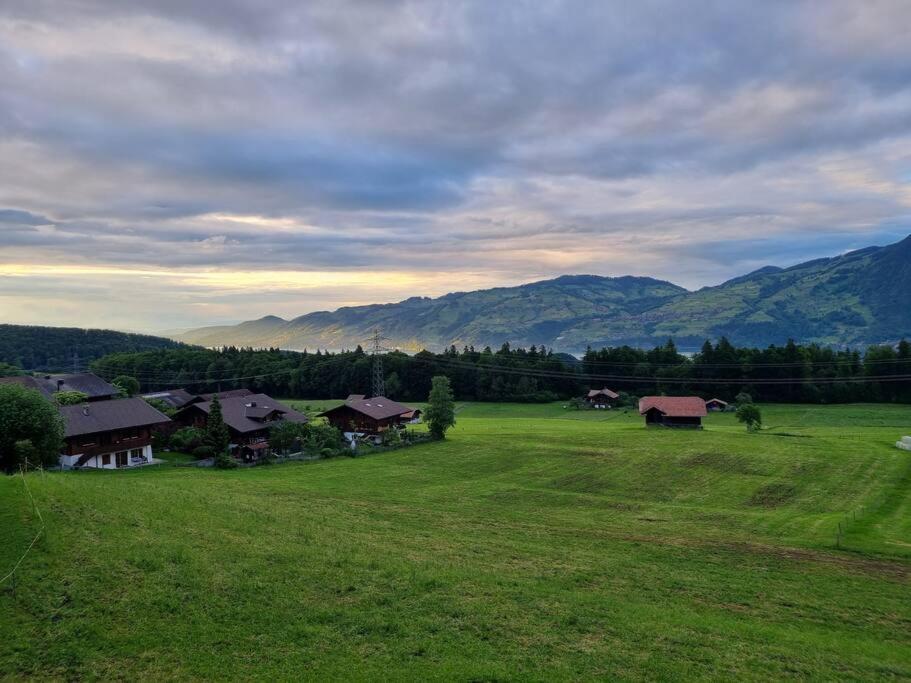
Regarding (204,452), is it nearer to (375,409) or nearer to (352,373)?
(375,409)

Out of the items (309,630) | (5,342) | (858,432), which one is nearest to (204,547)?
(309,630)

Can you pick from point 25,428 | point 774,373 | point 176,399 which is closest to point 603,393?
point 774,373

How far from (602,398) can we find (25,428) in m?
102

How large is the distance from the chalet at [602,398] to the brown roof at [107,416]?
86006mm

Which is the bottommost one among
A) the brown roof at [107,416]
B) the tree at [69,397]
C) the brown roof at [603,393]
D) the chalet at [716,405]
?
the chalet at [716,405]

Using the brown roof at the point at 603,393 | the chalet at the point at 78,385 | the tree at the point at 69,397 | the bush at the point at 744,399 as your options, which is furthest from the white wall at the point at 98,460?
the bush at the point at 744,399

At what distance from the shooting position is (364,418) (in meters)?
76.2

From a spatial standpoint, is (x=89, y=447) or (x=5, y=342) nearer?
(x=89, y=447)

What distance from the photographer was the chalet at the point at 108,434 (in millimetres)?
48438

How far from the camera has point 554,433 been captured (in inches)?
2788

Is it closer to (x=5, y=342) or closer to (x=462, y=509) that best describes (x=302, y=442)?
(x=462, y=509)

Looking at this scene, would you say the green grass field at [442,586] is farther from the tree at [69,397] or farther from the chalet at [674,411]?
the chalet at [674,411]

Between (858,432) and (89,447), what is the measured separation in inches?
3439

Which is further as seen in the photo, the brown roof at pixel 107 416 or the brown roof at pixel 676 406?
the brown roof at pixel 676 406
